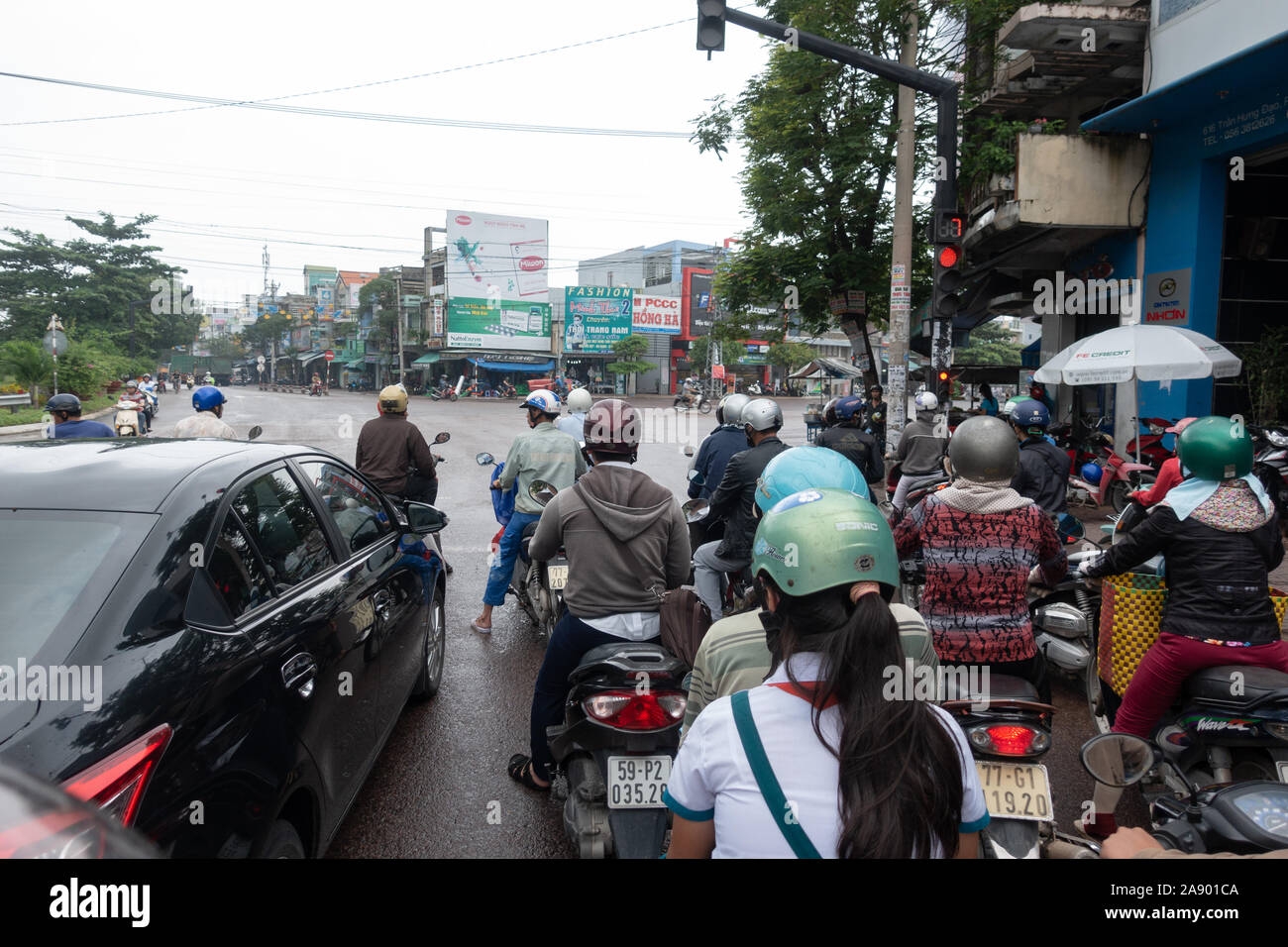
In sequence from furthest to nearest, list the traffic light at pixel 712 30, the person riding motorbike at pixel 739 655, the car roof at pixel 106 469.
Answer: the traffic light at pixel 712 30 < the car roof at pixel 106 469 < the person riding motorbike at pixel 739 655

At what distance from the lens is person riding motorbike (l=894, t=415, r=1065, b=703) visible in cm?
316

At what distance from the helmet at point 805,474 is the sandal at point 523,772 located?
5.82ft

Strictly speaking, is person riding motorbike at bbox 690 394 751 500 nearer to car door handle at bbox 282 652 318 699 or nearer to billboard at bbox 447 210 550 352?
car door handle at bbox 282 652 318 699

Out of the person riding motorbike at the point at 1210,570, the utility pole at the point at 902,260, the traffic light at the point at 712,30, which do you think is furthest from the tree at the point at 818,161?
the person riding motorbike at the point at 1210,570

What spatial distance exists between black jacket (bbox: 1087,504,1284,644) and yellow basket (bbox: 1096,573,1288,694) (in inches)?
15.5

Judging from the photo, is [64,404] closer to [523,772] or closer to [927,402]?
[523,772]

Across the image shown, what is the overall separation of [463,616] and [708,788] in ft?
17.8

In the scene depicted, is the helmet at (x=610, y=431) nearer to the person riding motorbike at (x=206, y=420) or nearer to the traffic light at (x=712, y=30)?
the person riding motorbike at (x=206, y=420)

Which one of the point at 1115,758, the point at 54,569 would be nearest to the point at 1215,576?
the point at 1115,758

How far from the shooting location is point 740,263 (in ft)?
51.6

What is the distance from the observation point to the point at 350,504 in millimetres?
3967

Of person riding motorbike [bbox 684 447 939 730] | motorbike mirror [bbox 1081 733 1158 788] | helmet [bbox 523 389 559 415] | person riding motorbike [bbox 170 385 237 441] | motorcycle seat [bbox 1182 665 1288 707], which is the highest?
helmet [bbox 523 389 559 415]

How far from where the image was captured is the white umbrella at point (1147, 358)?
7.83m

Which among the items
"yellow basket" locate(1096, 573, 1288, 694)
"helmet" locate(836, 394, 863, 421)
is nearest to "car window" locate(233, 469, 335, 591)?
"yellow basket" locate(1096, 573, 1288, 694)
